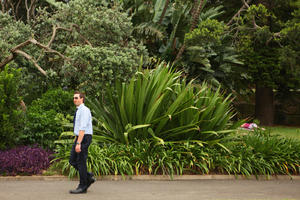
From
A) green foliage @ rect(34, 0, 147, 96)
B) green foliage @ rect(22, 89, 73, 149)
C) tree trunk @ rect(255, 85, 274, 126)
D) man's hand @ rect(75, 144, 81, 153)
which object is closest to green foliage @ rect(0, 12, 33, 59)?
green foliage @ rect(34, 0, 147, 96)

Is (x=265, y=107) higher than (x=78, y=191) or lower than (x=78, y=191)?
higher

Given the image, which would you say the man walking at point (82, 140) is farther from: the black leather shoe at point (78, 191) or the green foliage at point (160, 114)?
the green foliage at point (160, 114)

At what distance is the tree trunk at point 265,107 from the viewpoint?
84.6 feet

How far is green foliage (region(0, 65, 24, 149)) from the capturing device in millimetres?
10398

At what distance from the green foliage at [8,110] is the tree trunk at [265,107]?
57.5 feet

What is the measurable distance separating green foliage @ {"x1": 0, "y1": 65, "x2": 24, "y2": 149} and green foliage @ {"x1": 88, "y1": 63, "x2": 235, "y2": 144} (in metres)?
1.98

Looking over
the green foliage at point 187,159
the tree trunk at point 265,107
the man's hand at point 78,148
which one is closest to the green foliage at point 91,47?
the green foliage at point 187,159

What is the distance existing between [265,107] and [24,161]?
1825cm

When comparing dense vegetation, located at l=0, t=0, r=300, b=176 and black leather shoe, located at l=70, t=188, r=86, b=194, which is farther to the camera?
dense vegetation, located at l=0, t=0, r=300, b=176

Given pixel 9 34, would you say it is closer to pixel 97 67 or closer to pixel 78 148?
pixel 97 67

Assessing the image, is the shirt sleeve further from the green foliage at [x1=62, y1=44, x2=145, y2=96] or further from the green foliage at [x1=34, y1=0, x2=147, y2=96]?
the green foliage at [x1=34, y1=0, x2=147, y2=96]

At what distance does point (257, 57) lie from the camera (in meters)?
24.0

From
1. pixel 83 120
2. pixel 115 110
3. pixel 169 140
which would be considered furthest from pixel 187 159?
pixel 83 120

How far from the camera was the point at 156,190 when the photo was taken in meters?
8.73
